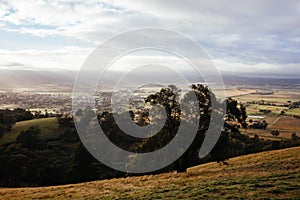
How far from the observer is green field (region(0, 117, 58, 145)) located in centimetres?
7600

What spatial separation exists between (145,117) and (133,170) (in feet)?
26.4

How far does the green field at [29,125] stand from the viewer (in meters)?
76.0

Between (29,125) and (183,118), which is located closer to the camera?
(183,118)

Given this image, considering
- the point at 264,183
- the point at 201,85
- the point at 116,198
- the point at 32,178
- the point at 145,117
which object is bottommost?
the point at 32,178

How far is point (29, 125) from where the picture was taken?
88.2 meters

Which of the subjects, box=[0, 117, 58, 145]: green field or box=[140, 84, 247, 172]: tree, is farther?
box=[0, 117, 58, 145]: green field

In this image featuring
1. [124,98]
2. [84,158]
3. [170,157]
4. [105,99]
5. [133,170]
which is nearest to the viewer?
[170,157]

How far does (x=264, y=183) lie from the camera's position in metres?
17.7

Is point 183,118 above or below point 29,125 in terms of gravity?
above

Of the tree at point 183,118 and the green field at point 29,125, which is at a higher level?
the tree at point 183,118

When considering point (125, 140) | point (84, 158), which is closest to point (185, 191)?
point (84, 158)

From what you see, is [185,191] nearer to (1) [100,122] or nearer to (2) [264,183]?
(2) [264,183]

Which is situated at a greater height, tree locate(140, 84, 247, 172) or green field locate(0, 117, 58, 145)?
tree locate(140, 84, 247, 172)

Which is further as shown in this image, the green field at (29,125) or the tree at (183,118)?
the green field at (29,125)
